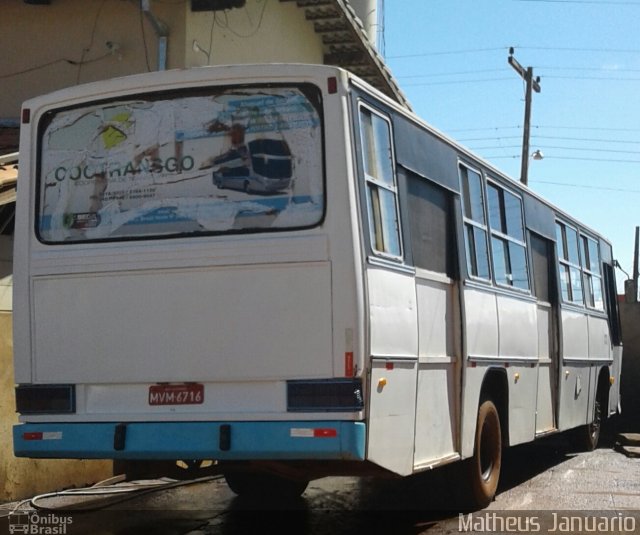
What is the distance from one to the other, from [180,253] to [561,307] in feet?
21.2

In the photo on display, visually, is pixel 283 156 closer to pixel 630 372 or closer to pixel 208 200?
pixel 208 200

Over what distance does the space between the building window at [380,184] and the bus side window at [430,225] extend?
0.36 meters

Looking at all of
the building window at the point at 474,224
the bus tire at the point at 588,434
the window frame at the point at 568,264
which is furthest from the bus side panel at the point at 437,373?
the bus tire at the point at 588,434

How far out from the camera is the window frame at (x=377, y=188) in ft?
23.1

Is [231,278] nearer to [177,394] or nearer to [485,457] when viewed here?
[177,394]

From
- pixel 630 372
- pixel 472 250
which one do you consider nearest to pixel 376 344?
pixel 472 250

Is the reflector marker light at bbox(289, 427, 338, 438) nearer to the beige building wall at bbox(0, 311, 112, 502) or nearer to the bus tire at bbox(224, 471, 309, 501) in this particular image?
the bus tire at bbox(224, 471, 309, 501)

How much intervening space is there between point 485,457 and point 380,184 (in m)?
3.47

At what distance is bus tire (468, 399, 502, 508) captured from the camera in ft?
30.1

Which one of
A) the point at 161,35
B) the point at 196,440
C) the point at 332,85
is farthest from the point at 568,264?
the point at 196,440

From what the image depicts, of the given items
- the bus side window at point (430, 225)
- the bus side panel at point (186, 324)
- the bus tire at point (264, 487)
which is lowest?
the bus tire at point (264, 487)

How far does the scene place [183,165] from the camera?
7270mm

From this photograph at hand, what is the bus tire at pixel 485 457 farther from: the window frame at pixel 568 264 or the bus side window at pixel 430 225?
the window frame at pixel 568 264

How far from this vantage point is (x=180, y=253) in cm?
717
